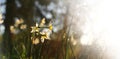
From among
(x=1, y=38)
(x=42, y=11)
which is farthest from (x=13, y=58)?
(x=42, y=11)

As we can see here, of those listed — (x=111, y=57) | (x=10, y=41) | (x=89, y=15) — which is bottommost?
(x=111, y=57)

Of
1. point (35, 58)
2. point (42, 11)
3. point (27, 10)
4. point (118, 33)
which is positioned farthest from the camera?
point (27, 10)

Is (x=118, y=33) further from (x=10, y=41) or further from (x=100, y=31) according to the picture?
(x=10, y=41)

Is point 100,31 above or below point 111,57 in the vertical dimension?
above

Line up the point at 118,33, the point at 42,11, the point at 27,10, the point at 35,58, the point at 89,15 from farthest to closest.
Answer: the point at 27,10, the point at 42,11, the point at 118,33, the point at 89,15, the point at 35,58

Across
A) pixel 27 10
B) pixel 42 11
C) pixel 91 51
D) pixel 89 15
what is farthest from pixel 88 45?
pixel 27 10

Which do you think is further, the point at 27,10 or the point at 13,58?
the point at 27,10

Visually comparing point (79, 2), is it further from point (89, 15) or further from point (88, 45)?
point (88, 45)

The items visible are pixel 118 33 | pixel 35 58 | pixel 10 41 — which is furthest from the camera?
pixel 118 33

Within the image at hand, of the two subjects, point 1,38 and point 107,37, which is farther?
point 1,38
